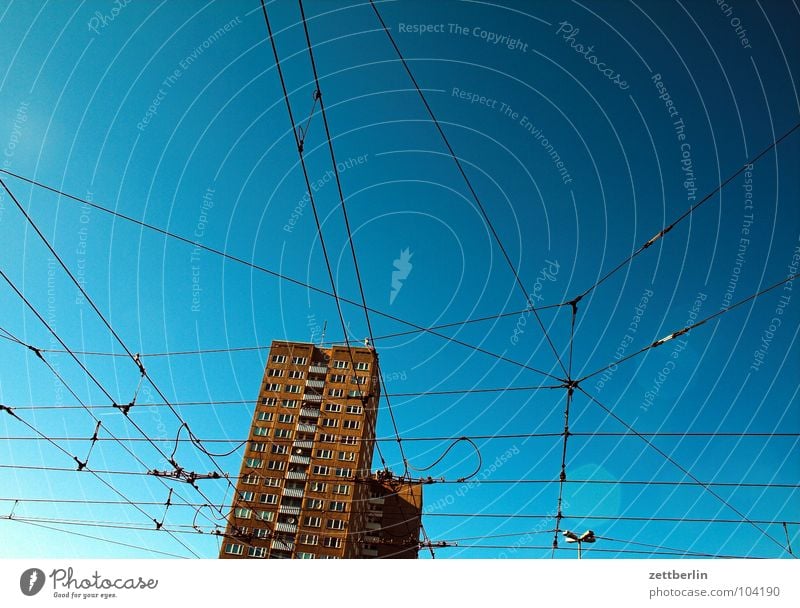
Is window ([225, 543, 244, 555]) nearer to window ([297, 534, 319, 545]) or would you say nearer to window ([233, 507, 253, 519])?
window ([233, 507, 253, 519])

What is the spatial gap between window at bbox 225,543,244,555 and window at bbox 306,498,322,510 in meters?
10.5

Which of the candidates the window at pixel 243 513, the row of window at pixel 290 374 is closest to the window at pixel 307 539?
the window at pixel 243 513

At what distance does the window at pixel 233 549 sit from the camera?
68750mm

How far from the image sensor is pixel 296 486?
7975 centimetres
